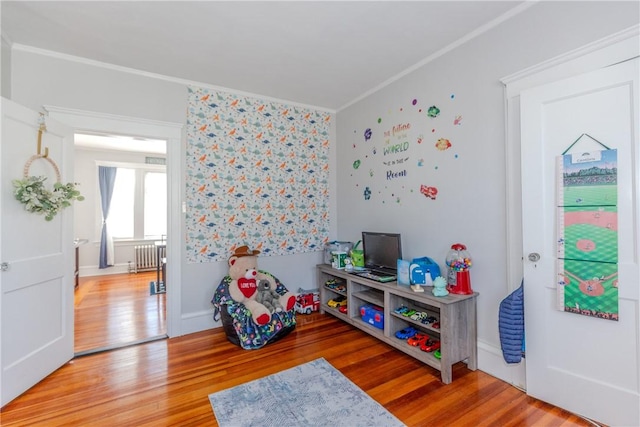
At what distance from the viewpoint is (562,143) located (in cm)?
177

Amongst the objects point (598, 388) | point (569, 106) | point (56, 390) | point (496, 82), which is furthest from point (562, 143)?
point (56, 390)

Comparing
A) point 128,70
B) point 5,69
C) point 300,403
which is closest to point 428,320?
point 300,403

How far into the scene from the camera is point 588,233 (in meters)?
1.68

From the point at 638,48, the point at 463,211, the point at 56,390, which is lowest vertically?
the point at 56,390

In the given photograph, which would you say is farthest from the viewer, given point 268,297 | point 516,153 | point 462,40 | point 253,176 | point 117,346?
point 253,176

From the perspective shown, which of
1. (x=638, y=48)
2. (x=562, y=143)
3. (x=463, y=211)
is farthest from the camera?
(x=463, y=211)

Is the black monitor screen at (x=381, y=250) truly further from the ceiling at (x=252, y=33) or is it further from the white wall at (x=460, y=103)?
the ceiling at (x=252, y=33)

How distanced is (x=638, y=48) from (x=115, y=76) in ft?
12.6

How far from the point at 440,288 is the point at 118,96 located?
3.33 m

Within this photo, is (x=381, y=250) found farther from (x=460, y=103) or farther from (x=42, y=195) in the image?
(x=42, y=195)

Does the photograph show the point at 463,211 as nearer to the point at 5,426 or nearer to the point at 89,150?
the point at 5,426

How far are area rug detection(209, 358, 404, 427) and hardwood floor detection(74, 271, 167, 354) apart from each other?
5.07 ft

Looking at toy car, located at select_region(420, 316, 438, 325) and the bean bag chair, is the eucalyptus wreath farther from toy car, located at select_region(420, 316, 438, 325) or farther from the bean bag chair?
toy car, located at select_region(420, 316, 438, 325)

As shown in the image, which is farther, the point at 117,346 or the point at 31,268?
the point at 117,346
